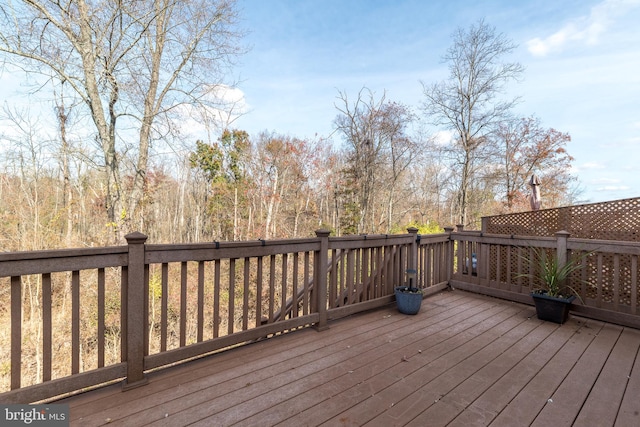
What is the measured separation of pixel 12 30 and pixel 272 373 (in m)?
8.19

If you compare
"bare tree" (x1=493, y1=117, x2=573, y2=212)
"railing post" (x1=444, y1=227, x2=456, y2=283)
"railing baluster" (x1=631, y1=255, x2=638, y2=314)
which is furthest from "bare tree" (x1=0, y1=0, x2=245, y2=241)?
"bare tree" (x1=493, y1=117, x2=573, y2=212)

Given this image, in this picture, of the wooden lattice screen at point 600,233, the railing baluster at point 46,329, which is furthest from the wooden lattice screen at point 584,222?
→ the railing baluster at point 46,329

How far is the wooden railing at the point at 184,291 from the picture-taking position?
1698mm

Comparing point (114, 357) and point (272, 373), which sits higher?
point (272, 373)

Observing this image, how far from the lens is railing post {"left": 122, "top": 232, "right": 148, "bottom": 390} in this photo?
6.39 ft

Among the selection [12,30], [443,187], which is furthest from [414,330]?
[443,187]

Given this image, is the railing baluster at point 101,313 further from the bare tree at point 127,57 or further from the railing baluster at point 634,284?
the bare tree at point 127,57

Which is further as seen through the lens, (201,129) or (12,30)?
(201,129)

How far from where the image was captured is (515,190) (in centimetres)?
1162

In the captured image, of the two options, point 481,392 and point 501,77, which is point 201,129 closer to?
point 481,392

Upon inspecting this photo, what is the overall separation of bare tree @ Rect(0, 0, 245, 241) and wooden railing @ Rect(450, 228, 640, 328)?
23.6ft

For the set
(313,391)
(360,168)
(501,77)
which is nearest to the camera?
(313,391)

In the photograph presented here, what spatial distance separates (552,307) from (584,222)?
58.3 inches

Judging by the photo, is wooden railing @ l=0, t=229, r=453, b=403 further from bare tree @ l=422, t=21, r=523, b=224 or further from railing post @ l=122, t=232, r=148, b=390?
bare tree @ l=422, t=21, r=523, b=224
